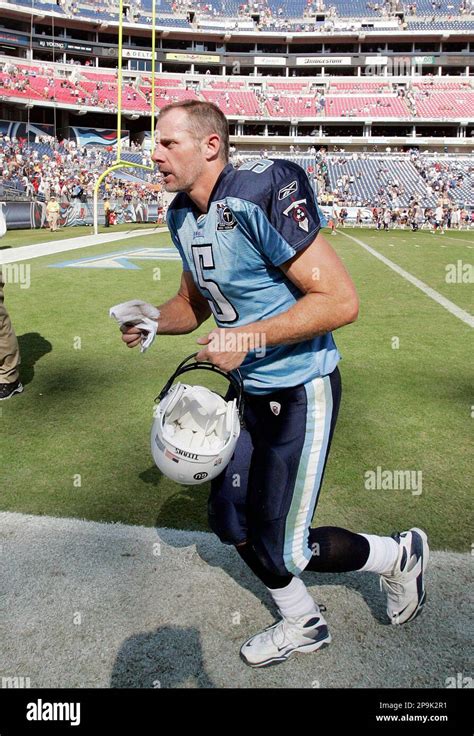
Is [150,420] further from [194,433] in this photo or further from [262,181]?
[262,181]

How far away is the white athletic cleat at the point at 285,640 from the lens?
235 cm

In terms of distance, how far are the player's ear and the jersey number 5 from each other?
0.34m

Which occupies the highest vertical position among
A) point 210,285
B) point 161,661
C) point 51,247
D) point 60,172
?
point 60,172

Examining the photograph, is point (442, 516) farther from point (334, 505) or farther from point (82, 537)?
point (82, 537)

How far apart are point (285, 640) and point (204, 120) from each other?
6.54 ft

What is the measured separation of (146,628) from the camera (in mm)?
2500

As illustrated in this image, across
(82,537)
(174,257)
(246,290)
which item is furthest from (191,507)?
(174,257)

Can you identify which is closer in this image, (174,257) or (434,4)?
(174,257)

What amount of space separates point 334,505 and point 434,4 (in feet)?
266

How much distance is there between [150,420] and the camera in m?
4.81

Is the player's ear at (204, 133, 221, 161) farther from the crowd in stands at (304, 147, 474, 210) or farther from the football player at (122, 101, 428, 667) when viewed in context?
the crowd in stands at (304, 147, 474, 210)
